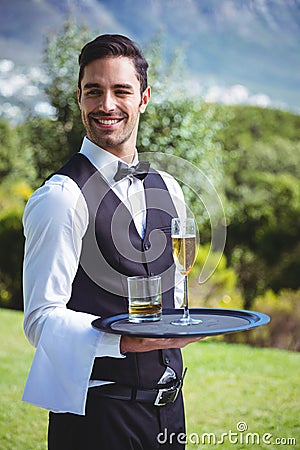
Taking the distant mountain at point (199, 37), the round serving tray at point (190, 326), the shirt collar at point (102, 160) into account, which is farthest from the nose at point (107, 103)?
the distant mountain at point (199, 37)

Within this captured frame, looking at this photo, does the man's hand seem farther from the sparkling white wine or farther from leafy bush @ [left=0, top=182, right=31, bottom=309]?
leafy bush @ [left=0, top=182, right=31, bottom=309]

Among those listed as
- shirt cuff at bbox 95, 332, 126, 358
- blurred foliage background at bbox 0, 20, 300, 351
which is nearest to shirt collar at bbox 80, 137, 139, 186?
shirt cuff at bbox 95, 332, 126, 358

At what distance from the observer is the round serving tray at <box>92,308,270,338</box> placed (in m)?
1.28

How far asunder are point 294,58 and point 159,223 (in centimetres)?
887

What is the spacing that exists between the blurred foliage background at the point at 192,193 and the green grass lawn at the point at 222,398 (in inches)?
41.1

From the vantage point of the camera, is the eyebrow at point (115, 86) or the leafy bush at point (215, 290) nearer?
the eyebrow at point (115, 86)

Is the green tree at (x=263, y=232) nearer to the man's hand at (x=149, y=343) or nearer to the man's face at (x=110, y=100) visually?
the man's face at (x=110, y=100)

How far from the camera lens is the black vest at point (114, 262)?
151cm

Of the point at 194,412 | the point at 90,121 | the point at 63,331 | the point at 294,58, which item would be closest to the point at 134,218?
the point at 90,121

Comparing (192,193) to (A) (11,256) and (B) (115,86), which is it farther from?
(B) (115,86)

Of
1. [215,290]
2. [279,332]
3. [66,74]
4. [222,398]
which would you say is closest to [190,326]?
[222,398]

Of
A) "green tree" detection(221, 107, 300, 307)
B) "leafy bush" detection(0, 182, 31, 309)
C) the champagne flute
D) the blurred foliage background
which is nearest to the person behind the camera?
the champagne flute

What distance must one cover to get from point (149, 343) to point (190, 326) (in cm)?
10

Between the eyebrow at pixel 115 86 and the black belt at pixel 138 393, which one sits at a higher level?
the eyebrow at pixel 115 86
